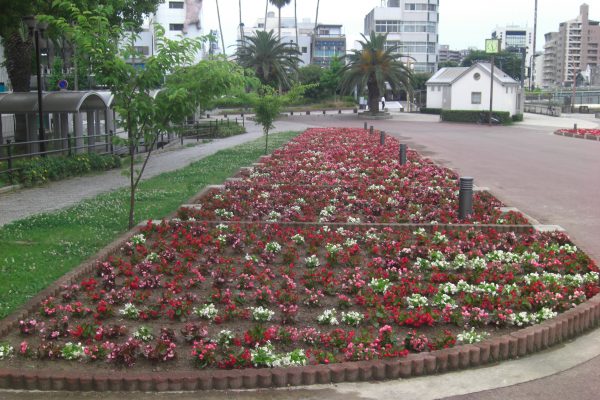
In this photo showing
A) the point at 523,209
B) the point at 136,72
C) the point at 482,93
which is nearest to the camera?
the point at 136,72

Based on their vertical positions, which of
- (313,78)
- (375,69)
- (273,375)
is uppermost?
(313,78)

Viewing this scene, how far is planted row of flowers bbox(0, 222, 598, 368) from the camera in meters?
5.83

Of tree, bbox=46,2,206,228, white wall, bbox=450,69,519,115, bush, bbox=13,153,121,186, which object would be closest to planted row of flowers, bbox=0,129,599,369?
tree, bbox=46,2,206,228

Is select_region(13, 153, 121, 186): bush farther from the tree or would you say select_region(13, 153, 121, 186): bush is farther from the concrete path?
the tree

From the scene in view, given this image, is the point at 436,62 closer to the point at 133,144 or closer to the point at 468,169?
the point at 468,169

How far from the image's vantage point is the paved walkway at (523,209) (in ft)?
17.0

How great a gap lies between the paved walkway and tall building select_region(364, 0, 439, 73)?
95.7m

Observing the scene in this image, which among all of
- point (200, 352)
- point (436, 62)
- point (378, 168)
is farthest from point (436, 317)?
point (436, 62)

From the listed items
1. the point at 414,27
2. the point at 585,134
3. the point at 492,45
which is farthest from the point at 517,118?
the point at 414,27

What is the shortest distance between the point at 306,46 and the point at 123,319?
131 meters

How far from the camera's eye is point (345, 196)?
1409 centimetres

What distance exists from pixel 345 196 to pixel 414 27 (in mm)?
122071

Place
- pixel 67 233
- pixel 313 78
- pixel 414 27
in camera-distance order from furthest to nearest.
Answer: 1. pixel 414 27
2. pixel 313 78
3. pixel 67 233

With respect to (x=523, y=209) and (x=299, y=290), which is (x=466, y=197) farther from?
(x=299, y=290)
